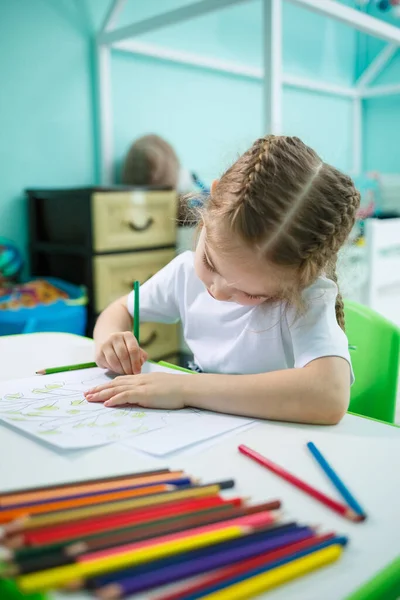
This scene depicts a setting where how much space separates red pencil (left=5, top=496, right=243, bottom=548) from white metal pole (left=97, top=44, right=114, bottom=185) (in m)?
2.02

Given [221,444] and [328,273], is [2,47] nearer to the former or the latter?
[328,273]

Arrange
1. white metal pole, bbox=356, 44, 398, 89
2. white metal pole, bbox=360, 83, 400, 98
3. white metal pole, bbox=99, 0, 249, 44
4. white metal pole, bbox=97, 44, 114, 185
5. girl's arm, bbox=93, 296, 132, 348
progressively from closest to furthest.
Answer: girl's arm, bbox=93, 296, 132, 348
white metal pole, bbox=99, 0, 249, 44
white metal pole, bbox=97, 44, 114, 185
white metal pole, bbox=360, 83, 400, 98
white metal pole, bbox=356, 44, 398, 89

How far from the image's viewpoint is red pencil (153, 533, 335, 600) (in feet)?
1.00

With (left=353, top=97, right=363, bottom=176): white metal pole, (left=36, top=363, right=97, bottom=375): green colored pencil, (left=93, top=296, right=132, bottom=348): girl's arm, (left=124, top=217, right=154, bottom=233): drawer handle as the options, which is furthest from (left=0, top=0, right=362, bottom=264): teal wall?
(left=36, top=363, right=97, bottom=375): green colored pencil

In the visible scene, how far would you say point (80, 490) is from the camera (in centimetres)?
43

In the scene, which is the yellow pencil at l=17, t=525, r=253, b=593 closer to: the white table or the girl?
the white table

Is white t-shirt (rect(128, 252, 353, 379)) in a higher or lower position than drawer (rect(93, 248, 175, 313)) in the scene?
higher

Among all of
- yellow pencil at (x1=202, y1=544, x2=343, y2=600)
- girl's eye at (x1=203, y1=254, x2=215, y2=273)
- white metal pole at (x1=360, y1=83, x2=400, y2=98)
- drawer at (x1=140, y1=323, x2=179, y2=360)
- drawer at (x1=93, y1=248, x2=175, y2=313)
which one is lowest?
drawer at (x1=140, y1=323, x2=179, y2=360)

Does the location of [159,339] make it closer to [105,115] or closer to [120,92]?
[105,115]

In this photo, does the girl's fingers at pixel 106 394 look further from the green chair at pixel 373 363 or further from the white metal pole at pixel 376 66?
the white metal pole at pixel 376 66

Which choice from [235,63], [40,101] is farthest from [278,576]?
[235,63]

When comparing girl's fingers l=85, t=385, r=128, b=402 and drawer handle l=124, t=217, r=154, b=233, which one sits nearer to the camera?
girl's fingers l=85, t=385, r=128, b=402

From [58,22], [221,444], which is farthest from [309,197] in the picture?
[58,22]

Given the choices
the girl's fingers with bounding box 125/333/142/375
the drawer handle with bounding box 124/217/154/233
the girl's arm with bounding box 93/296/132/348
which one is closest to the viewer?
the girl's fingers with bounding box 125/333/142/375
